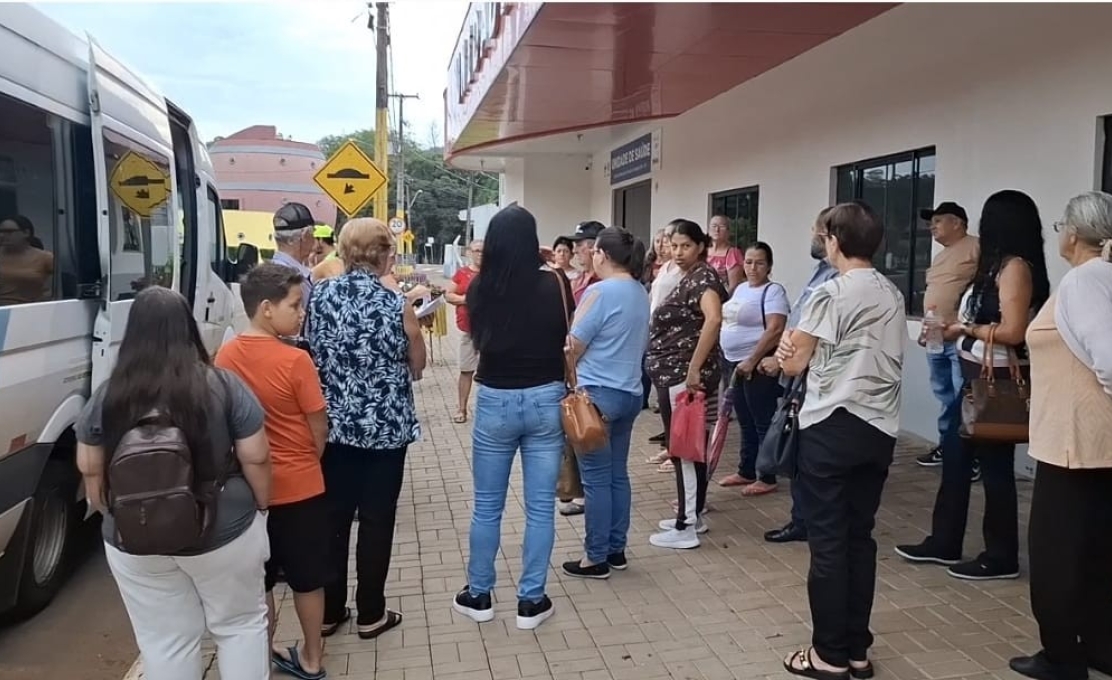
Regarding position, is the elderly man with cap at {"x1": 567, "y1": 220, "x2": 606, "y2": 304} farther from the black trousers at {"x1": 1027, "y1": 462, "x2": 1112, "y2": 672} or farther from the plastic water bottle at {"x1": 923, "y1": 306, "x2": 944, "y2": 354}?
the black trousers at {"x1": 1027, "y1": 462, "x2": 1112, "y2": 672}

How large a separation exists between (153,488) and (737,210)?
9713 mm

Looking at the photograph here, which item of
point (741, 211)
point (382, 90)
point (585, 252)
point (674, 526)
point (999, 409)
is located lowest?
point (674, 526)

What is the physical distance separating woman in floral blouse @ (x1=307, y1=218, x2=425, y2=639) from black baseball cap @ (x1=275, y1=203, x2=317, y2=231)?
6.30 ft

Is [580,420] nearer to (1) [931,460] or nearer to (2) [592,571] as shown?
(2) [592,571]

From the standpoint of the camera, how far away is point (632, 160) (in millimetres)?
16344

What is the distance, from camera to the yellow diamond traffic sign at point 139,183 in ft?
16.2

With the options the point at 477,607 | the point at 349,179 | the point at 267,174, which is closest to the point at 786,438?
the point at 477,607

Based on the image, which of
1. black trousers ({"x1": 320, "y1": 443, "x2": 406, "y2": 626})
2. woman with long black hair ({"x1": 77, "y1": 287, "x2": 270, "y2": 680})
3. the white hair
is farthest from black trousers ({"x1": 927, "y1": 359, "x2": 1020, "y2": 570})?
woman with long black hair ({"x1": 77, "y1": 287, "x2": 270, "y2": 680})

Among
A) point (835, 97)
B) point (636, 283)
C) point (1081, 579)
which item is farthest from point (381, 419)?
point (835, 97)

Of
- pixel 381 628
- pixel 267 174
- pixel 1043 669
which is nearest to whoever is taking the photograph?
pixel 1043 669

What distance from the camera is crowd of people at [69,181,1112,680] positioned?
8.70 feet

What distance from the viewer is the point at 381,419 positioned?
3.53 metres

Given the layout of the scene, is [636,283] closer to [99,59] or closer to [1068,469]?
[1068,469]

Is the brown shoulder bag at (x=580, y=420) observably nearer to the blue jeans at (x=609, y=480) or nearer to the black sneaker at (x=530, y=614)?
the blue jeans at (x=609, y=480)
